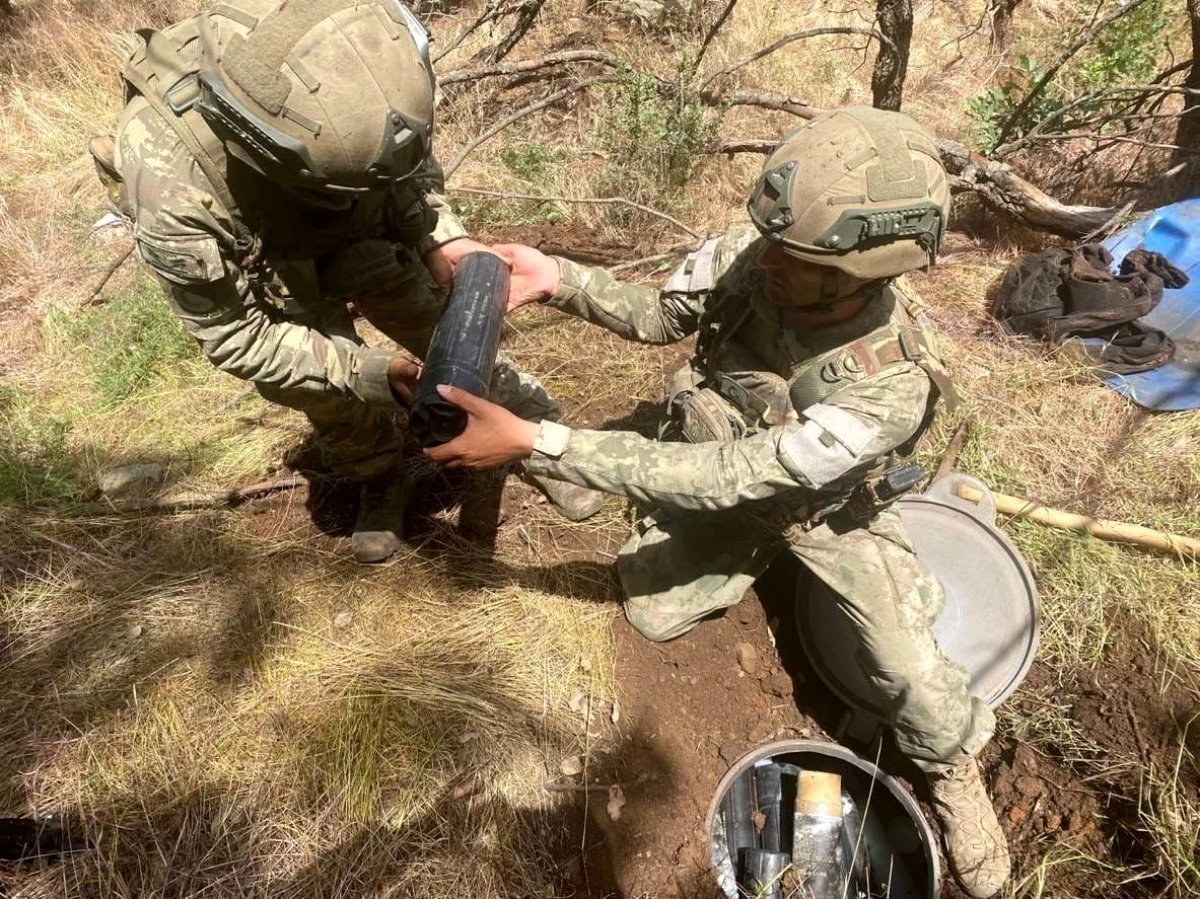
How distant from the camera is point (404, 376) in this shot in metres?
2.45

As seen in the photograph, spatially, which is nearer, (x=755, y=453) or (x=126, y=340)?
(x=755, y=453)

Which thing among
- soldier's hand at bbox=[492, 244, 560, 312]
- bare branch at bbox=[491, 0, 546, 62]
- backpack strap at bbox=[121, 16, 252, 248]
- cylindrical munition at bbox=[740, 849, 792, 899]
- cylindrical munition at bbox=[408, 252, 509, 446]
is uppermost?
backpack strap at bbox=[121, 16, 252, 248]

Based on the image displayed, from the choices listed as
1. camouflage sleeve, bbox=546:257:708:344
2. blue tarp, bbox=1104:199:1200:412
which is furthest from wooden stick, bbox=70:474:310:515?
blue tarp, bbox=1104:199:1200:412

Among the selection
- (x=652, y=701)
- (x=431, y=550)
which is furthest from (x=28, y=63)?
(x=652, y=701)

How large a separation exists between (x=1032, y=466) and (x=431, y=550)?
308 cm

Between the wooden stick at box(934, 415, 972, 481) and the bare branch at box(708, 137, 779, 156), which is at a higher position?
the bare branch at box(708, 137, 779, 156)

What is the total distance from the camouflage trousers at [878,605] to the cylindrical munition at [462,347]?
120cm

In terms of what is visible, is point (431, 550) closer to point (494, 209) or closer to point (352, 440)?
point (352, 440)

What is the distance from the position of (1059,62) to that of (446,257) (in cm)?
408

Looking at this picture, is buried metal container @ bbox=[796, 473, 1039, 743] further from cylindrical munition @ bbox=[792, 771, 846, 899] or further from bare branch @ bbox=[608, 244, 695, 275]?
bare branch @ bbox=[608, 244, 695, 275]

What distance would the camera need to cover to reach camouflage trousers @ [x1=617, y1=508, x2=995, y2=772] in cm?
245

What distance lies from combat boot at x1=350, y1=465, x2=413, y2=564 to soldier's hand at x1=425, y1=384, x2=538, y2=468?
3.81 feet

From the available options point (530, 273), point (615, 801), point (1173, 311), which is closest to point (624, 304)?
point (530, 273)

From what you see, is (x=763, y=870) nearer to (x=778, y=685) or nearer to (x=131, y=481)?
(x=778, y=685)
